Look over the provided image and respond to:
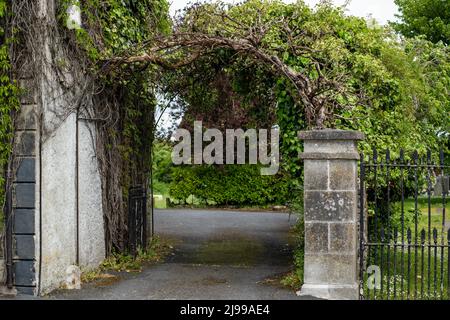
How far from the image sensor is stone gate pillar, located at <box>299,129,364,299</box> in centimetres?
765

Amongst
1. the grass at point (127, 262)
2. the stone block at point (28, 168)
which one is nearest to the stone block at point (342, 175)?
the grass at point (127, 262)

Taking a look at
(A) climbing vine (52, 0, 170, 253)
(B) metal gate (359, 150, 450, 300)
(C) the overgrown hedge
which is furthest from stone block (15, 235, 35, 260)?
(C) the overgrown hedge

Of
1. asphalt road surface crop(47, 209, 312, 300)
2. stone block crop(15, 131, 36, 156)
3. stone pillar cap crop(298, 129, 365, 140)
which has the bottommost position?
asphalt road surface crop(47, 209, 312, 300)

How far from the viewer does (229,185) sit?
21.6 meters

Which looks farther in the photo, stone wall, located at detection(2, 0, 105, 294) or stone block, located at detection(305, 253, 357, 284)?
stone wall, located at detection(2, 0, 105, 294)

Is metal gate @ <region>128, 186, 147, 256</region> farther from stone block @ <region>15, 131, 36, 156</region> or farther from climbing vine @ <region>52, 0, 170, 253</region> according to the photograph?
stone block @ <region>15, 131, 36, 156</region>

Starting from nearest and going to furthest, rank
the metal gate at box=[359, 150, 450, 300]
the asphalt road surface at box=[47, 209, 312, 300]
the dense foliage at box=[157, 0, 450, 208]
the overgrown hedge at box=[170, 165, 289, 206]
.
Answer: the metal gate at box=[359, 150, 450, 300] → the asphalt road surface at box=[47, 209, 312, 300] → the dense foliage at box=[157, 0, 450, 208] → the overgrown hedge at box=[170, 165, 289, 206]

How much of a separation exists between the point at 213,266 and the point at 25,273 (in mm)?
3582

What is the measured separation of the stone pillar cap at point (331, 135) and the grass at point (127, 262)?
3.90 m

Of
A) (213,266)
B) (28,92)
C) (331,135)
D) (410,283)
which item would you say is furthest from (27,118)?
(410,283)

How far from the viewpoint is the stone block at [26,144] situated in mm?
7777

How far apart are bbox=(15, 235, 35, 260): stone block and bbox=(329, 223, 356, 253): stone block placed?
4003 mm

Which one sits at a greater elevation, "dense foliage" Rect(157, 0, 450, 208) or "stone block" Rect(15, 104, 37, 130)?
"dense foliage" Rect(157, 0, 450, 208)

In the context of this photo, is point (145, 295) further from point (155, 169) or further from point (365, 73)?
point (155, 169)
